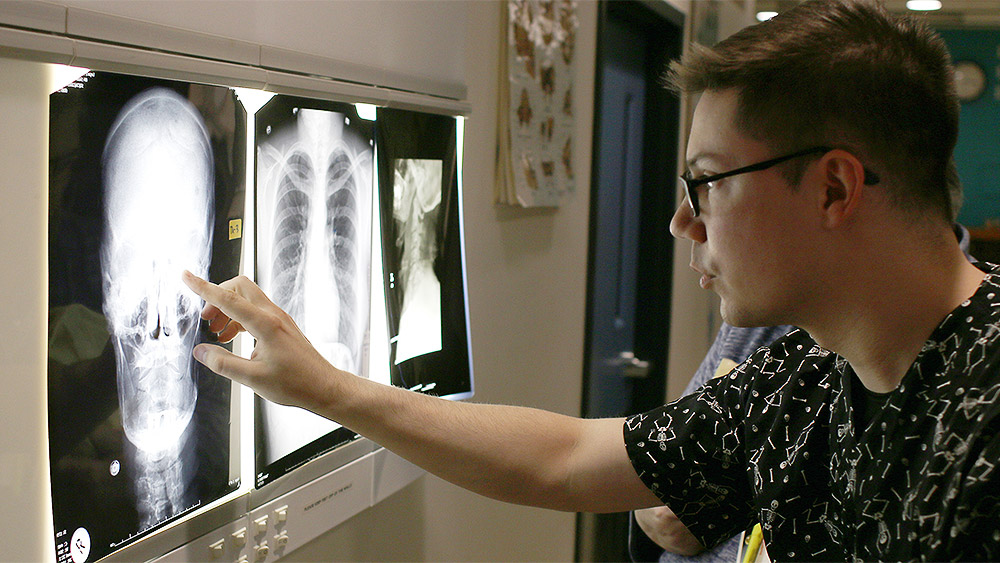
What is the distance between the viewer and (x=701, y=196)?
3.56 feet

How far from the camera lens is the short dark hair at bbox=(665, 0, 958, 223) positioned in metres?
0.97

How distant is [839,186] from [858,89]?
0.38 feet

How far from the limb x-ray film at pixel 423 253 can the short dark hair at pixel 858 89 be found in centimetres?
65

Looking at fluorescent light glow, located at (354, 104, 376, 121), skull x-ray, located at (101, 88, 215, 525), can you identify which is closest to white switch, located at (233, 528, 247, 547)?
skull x-ray, located at (101, 88, 215, 525)

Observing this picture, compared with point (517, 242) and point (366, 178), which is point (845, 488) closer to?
point (366, 178)

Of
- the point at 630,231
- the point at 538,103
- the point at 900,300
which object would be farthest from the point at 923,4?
the point at 900,300

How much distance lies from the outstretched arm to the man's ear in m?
0.49

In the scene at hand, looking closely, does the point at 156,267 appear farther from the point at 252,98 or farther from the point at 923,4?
the point at 923,4

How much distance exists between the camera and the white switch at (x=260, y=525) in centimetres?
123

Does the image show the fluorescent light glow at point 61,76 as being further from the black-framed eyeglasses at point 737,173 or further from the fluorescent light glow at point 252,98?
the black-framed eyeglasses at point 737,173

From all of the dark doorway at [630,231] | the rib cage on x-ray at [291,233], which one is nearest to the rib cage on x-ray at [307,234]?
the rib cage on x-ray at [291,233]

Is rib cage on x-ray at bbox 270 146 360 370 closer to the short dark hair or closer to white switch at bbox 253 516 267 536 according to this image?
white switch at bbox 253 516 267 536

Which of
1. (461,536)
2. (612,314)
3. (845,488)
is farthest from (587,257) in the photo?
(845,488)

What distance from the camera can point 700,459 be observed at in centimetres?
124
